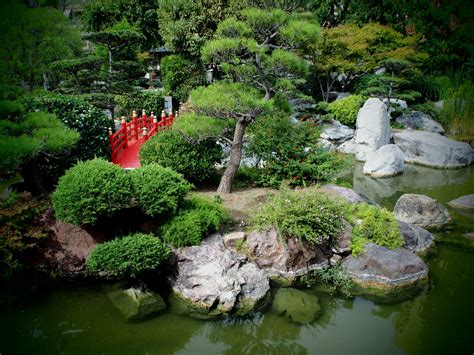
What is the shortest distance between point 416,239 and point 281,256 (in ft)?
8.99

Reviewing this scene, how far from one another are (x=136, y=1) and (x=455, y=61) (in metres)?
16.3

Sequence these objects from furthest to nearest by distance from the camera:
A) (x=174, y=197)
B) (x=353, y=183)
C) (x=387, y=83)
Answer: (x=387, y=83) → (x=353, y=183) → (x=174, y=197)

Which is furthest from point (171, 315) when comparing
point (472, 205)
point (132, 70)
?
point (132, 70)

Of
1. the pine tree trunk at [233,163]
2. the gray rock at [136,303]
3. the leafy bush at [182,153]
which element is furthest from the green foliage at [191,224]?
the pine tree trunk at [233,163]

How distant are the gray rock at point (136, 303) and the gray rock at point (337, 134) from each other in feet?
36.0

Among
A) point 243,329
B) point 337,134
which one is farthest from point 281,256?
point 337,134

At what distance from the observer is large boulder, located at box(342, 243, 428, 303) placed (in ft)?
17.6

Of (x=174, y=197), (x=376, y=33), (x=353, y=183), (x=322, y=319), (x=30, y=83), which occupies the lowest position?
(x=353, y=183)

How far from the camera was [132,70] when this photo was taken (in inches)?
590

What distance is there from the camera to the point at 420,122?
15656mm

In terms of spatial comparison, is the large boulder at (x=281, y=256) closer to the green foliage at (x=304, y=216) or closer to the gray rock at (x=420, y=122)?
the green foliage at (x=304, y=216)

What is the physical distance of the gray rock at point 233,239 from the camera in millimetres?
5746

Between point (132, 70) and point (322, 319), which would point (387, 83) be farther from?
point (322, 319)

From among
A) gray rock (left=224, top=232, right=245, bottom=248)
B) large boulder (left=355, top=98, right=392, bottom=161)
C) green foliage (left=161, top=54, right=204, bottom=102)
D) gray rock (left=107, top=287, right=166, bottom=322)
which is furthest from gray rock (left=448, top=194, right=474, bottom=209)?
green foliage (left=161, top=54, right=204, bottom=102)
